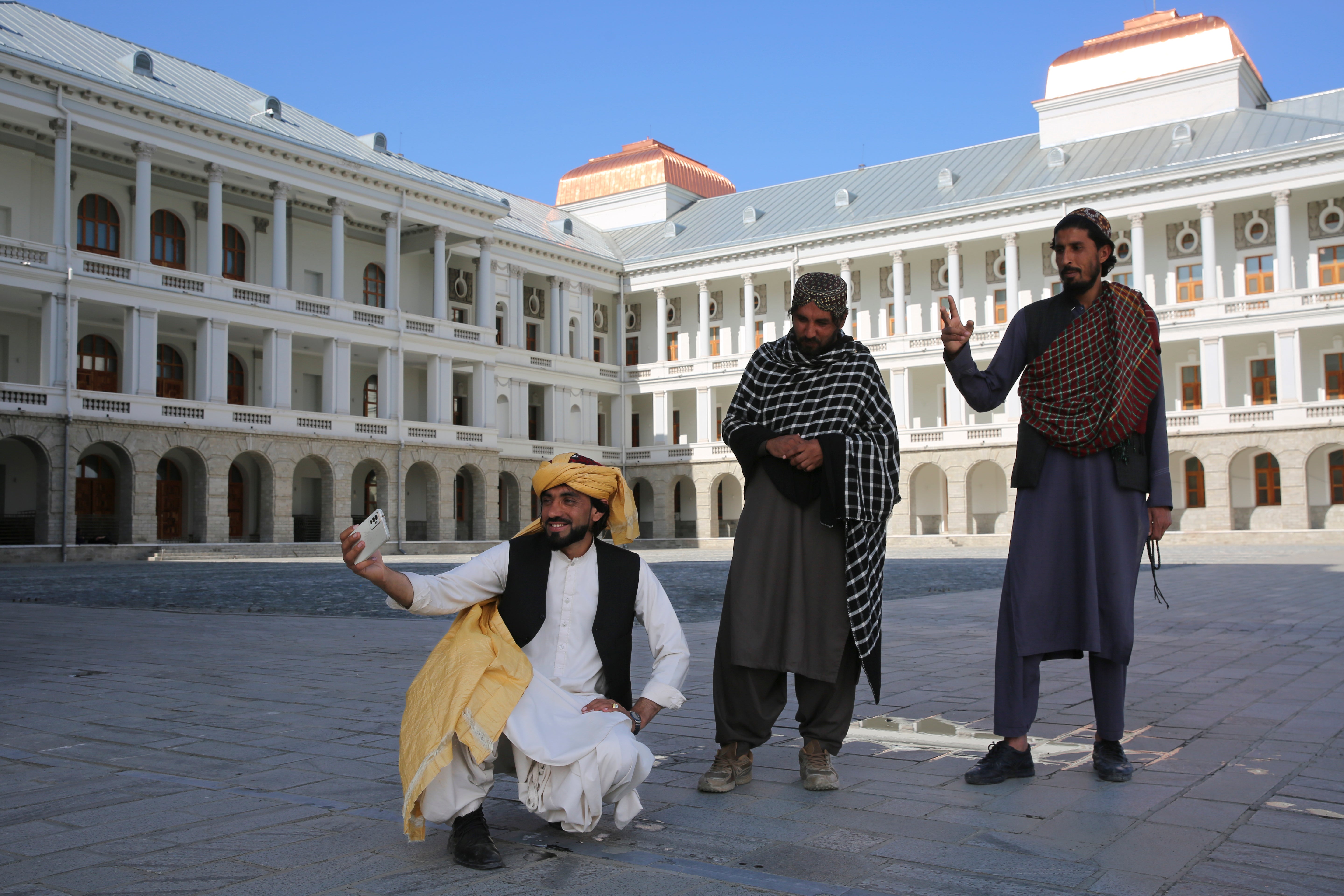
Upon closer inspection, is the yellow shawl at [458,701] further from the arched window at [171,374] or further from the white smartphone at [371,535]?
the arched window at [171,374]

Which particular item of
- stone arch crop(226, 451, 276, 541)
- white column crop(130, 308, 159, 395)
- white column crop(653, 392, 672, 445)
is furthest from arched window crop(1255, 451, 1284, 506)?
white column crop(130, 308, 159, 395)

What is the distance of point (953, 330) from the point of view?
4422 millimetres

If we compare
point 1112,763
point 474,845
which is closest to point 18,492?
point 474,845

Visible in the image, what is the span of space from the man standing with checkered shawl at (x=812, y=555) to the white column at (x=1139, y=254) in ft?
130

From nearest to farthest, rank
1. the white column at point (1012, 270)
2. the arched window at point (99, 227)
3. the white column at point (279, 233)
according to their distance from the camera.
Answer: the arched window at point (99, 227) < the white column at point (279, 233) < the white column at point (1012, 270)

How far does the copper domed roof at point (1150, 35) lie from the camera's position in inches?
1688

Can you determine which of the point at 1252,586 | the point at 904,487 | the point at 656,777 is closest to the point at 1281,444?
the point at 904,487

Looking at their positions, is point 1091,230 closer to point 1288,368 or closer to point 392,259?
point 392,259

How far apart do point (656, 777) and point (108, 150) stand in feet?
111

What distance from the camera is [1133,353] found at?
4.60 m

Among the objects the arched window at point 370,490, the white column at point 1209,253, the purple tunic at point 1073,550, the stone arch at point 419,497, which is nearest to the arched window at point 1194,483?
the white column at point 1209,253

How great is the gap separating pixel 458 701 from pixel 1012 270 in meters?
43.2

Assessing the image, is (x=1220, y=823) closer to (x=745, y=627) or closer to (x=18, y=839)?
(x=745, y=627)

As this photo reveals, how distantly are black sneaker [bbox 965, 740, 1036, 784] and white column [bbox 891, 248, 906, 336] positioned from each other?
43.0 metres
